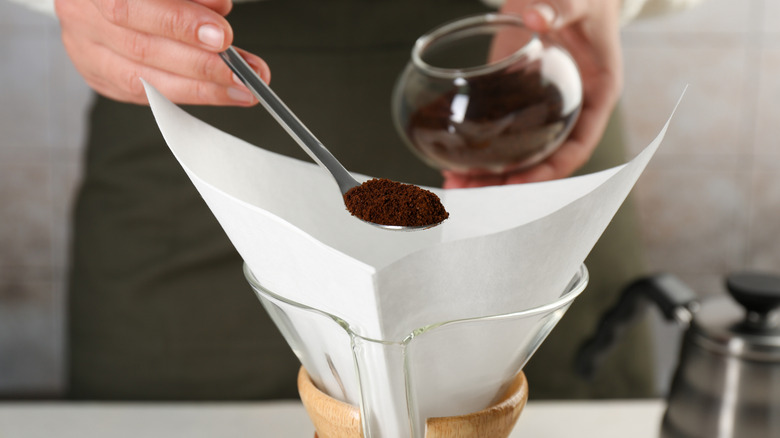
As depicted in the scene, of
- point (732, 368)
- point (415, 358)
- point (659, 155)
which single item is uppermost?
point (415, 358)

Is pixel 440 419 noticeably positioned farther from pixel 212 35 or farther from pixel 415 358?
pixel 212 35

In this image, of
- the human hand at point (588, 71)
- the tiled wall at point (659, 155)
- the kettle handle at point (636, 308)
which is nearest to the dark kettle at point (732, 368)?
the kettle handle at point (636, 308)

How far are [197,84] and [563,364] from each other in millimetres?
567

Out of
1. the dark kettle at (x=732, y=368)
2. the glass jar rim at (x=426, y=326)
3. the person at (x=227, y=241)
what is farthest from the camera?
the person at (x=227, y=241)

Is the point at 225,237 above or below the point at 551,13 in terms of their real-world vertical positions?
below

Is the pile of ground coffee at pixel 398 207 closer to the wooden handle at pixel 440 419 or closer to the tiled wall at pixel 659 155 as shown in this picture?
the wooden handle at pixel 440 419

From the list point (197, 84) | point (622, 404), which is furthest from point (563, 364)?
point (197, 84)

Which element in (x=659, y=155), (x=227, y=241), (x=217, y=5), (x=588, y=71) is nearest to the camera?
(x=217, y=5)

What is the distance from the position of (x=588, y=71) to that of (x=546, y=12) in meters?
0.12

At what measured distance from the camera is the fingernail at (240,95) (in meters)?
0.33

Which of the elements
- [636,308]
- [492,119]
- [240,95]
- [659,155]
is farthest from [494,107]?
[659,155]

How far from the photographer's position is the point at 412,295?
201 mm

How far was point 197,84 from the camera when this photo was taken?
0.33 m

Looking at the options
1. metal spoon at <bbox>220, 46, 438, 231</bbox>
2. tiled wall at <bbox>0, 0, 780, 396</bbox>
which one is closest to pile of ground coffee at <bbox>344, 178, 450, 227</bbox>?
metal spoon at <bbox>220, 46, 438, 231</bbox>
